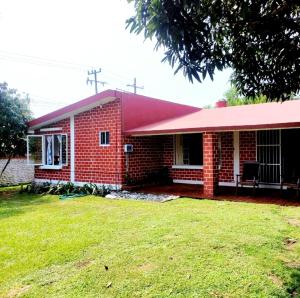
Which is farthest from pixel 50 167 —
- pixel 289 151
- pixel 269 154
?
pixel 289 151

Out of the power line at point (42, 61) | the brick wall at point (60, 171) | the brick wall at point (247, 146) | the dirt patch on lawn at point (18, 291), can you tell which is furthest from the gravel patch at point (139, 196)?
the power line at point (42, 61)

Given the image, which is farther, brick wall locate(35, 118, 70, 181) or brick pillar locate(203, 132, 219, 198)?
brick wall locate(35, 118, 70, 181)

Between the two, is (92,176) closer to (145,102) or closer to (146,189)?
(146,189)

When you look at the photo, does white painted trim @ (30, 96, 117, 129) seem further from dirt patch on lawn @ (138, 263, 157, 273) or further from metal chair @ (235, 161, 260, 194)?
dirt patch on lawn @ (138, 263, 157, 273)

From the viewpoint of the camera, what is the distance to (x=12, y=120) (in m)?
13.2

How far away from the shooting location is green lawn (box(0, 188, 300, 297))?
12.6 feet

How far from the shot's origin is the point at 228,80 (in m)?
5.17

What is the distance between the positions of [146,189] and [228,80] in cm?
754

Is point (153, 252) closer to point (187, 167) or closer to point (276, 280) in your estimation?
point (276, 280)

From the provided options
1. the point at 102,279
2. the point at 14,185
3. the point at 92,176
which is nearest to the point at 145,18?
the point at 102,279

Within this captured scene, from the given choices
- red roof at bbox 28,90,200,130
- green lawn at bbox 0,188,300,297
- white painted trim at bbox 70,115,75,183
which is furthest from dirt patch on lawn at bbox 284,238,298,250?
white painted trim at bbox 70,115,75,183

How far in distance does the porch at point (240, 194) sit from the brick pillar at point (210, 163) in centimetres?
25

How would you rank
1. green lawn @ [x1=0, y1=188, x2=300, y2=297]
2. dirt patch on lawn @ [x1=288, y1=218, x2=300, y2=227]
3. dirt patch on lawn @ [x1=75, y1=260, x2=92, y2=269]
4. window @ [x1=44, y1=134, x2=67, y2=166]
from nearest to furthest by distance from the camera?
green lawn @ [x1=0, y1=188, x2=300, y2=297]
dirt patch on lawn @ [x1=75, y1=260, x2=92, y2=269]
dirt patch on lawn @ [x1=288, y1=218, x2=300, y2=227]
window @ [x1=44, y1=134, x2=67, y2=166]

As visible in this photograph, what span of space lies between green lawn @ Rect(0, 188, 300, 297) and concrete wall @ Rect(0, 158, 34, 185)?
843 centimetres
